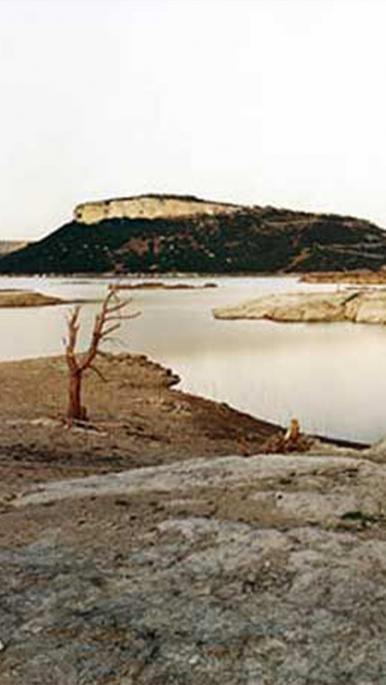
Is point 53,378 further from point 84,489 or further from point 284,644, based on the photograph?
point 284,644

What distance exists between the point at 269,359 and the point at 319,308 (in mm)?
29849

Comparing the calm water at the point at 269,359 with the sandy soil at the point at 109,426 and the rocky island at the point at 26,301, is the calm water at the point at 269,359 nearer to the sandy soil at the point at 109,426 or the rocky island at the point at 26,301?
the sandy soil at the point at 109,426

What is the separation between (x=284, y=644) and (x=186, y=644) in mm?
656

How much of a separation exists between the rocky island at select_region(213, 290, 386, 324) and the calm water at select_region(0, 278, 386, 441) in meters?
3.06

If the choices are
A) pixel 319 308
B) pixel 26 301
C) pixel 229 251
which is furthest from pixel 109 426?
pixel 229 251

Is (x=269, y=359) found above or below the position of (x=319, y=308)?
below

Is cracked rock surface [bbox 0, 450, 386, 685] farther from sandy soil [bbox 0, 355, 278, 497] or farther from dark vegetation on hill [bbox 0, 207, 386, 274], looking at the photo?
dark vegetation on hill [bbox 0, 207, 386, 274]

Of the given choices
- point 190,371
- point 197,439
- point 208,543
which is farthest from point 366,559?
point 190,371

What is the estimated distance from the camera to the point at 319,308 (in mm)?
70812

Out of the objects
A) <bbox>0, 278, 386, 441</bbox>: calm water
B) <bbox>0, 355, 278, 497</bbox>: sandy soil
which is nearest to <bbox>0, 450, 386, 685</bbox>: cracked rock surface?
<bbox>0, 355, 278, 497</bbox>: sandy soil

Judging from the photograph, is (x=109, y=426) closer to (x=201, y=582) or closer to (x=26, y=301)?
(x=201, y=582)

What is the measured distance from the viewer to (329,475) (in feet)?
33.9

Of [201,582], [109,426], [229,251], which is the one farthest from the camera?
[229,251]

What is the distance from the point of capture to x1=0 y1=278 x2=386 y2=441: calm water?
91.1 ft
